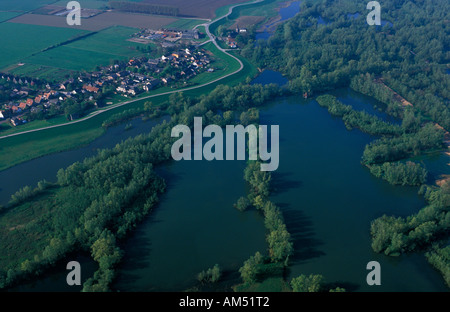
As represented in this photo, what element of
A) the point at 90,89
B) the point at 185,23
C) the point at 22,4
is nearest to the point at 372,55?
the point at 185,23

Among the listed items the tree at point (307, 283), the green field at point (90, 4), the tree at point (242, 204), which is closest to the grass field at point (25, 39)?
the green field at point (90, 4)

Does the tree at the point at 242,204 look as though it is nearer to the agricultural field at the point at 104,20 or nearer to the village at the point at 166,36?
the village at the point at 166,36

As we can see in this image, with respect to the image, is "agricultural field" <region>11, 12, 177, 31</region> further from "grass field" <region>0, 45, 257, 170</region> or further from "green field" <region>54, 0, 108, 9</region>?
"grass field" <region>0, 45, 257, 170</region>

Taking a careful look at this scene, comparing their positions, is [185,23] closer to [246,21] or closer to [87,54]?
[246,21]

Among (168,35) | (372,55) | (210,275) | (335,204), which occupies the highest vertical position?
(168,35)

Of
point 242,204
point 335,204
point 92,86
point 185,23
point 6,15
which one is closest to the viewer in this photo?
point 242,204

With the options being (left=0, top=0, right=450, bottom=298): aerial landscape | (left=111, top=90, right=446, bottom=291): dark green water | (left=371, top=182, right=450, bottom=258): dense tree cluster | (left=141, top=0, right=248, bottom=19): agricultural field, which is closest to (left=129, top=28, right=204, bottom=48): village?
(left=0, top=0, right=450, bottom=298): aerial landscape

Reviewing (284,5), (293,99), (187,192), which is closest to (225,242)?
(187,192)

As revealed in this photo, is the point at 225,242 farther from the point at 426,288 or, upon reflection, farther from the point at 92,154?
the point at 92,154
